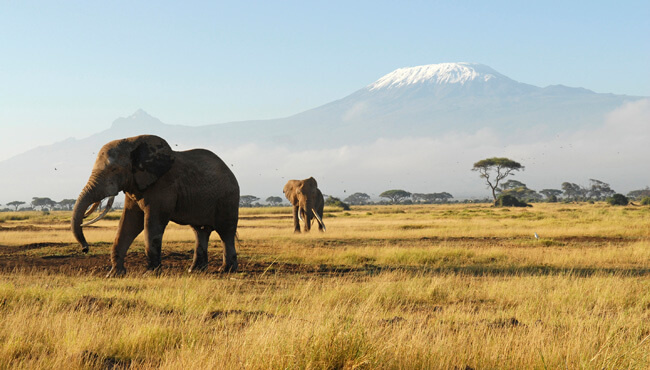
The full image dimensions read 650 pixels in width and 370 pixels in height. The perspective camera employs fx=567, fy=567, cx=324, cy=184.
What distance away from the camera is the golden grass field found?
535 centimetres

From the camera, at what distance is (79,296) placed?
9.09m

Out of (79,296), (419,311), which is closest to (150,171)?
(79,296)

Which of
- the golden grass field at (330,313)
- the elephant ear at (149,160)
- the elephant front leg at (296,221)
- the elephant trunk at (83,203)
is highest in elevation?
the elephant ear at (149,160)

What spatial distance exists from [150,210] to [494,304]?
25.4 feet

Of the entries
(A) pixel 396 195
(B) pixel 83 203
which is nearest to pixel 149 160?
(B) pixel 83 203

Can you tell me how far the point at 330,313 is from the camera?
6.96 m

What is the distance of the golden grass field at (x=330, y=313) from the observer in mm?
5348

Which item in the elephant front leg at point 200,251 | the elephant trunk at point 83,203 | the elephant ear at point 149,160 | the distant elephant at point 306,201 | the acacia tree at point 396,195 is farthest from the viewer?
the acacia tree at point 396,195

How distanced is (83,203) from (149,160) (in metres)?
1.67

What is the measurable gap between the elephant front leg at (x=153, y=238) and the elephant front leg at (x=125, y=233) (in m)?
0.48

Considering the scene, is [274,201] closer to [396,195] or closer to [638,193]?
[396,195]

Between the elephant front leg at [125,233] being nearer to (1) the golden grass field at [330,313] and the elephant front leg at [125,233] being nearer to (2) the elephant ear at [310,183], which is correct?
(1) the golden grass field at [330,313]

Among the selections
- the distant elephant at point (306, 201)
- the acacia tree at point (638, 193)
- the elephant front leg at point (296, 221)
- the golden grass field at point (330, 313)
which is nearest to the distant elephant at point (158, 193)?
the golden grass field at point (330, 313)

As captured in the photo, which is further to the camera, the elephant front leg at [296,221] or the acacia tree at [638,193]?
the acacia tree at [638,193]
